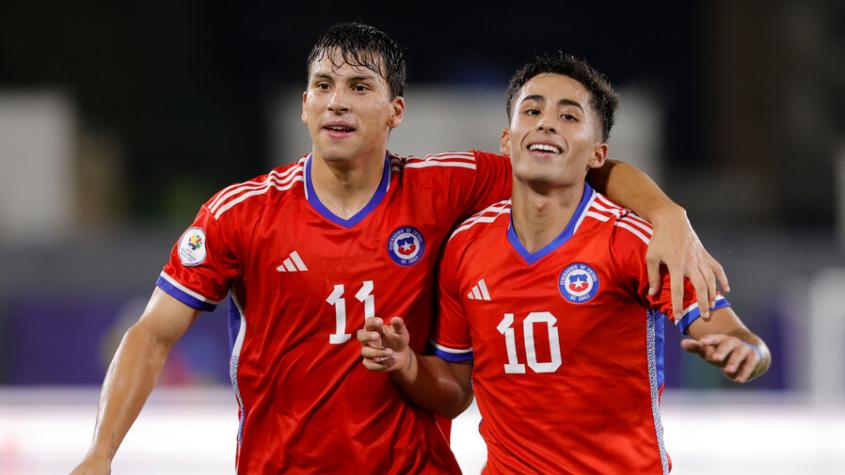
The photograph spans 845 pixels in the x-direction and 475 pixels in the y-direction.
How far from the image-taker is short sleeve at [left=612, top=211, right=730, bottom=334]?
272cm

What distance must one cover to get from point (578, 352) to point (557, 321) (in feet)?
0.30

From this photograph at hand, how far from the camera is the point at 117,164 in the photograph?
9.45m

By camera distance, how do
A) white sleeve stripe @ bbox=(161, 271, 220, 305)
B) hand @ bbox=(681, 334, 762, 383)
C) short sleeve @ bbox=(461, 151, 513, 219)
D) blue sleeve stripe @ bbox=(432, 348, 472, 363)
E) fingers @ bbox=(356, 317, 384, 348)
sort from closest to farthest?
1. hand @ bbox=(681, 334, 762, 383)
2. fingers @ bbox=(356, 317, 384, 348)
3. white sleeve stripe @ bbox=(161, 271, 220, 305)
4. blue sleeve stripe @ bbox=(432, 348, 472, 363)
5. short sleeve @ bbox=(461, 151, 513, 219)

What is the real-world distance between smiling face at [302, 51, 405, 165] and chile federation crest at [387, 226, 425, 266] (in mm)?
224

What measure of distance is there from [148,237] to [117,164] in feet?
4.97

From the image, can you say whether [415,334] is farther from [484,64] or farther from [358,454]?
[484,64]

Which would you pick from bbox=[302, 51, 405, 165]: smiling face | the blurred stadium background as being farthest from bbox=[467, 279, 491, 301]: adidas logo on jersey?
the blurred stadium background

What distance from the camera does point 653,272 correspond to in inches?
108

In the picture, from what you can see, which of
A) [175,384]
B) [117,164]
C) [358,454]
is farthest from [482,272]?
[117,164]

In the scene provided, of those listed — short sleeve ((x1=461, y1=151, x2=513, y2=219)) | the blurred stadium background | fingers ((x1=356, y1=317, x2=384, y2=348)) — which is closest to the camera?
fingers ((x1=356, y1=317, x2=384, y2=348))

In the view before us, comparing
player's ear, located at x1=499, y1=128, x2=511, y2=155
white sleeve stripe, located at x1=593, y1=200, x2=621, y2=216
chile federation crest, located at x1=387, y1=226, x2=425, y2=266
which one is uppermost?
player's ear, located at x1=499, y1=128, x2=511, y2=155

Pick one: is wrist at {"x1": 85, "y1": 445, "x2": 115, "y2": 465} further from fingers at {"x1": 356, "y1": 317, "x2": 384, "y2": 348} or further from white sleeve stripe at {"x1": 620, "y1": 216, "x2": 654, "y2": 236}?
white sleeve stripe at {"x1": 620, "y1": 216, "x2": 654, "y2": 236}

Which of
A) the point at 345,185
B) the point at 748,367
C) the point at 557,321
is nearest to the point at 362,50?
the point at 345,185

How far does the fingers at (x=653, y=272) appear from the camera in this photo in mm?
2734
